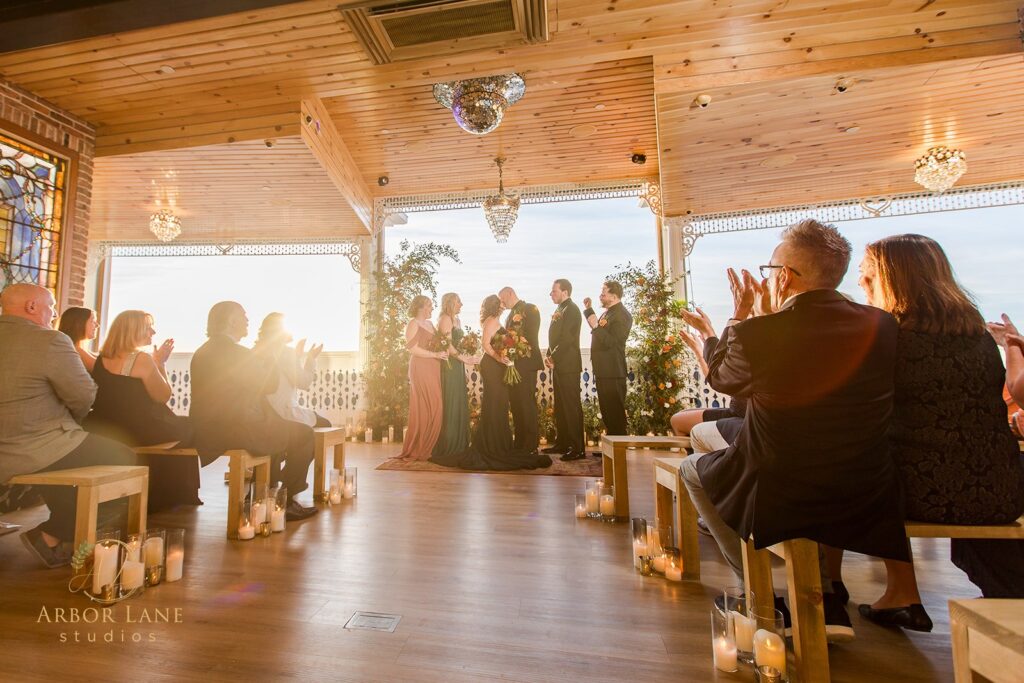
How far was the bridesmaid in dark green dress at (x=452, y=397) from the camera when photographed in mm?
5188

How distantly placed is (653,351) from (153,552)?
5.75 metres

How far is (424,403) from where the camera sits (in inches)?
209

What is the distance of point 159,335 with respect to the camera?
1072 centimetres

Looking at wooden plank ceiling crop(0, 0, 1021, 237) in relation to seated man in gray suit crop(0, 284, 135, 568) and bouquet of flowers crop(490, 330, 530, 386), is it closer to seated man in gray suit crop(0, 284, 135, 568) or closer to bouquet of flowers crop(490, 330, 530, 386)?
bouquet of flowers crop(490, 330, 530, 386)

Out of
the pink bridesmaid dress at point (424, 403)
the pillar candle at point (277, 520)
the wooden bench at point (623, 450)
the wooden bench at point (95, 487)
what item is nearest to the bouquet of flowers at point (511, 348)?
the pink bridesmaid dress at point (424, 403)

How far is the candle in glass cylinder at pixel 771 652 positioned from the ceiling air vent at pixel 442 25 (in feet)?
14.0

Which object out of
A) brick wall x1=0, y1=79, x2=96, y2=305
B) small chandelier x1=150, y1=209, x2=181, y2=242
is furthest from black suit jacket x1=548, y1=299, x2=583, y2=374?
small chandelier x1=150, y1=209, x2=181, y2=242

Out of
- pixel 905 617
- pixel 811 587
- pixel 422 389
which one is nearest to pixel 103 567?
pixel 811 587

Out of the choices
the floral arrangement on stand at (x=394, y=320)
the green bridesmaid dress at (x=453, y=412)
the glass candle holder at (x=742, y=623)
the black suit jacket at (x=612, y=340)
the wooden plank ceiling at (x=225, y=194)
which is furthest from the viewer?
the floral arrangement on stand at (x=394, y=320)

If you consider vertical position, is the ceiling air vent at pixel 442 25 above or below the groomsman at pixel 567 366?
above

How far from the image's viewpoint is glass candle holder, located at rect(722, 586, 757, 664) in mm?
1423

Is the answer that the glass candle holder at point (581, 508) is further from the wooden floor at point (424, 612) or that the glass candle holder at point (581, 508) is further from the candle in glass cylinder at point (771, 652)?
the candle in glass cylinder at point (771, 652)

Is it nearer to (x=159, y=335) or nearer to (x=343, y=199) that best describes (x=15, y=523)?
(x=343, y=199)

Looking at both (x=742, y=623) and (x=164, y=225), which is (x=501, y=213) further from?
(x=742, y=623)
